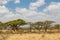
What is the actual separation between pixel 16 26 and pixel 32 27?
7.14 meters

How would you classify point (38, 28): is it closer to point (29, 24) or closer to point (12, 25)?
point (29, 24)

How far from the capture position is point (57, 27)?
2990 inches

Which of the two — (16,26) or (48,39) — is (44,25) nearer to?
(16,26)

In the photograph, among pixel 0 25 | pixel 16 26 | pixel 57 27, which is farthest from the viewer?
pixel 0 25

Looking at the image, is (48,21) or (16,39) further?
(48,21)

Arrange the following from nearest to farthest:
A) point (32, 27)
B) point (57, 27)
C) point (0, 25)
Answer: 1. point (32, 27)
2. point (57, 27)
3. point (0, 25)

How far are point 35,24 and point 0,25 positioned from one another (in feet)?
77.3

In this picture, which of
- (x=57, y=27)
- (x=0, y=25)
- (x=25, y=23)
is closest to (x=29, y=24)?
(x=25, y=23)

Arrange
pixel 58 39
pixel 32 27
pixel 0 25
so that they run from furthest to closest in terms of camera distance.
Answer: pixel 0 25
pixel 32 27
pixel 58 39

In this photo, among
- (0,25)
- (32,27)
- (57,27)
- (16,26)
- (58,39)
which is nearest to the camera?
(58,39)

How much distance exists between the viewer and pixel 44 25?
210 feet

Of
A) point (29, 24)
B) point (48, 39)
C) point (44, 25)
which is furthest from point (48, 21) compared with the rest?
point (48, 39)

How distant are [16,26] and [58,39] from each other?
4054cm

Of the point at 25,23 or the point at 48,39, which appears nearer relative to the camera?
the point at 48,39
